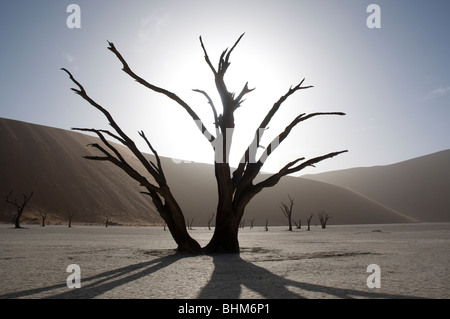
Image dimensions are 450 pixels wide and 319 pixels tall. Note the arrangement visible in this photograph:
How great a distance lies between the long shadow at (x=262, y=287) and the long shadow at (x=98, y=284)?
5.09 feet

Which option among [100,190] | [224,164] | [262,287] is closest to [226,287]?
[262,287]

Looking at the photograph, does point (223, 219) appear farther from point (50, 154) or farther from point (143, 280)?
point (50, 154)

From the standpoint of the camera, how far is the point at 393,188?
169250 mm

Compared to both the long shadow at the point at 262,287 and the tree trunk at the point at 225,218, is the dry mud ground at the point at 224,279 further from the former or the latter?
the tree trunk at the point at 225,218

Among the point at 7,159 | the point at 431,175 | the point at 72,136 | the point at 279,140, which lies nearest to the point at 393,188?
the point at 431,175

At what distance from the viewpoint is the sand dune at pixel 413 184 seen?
480 feet

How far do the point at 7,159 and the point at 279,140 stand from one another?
80.4 m

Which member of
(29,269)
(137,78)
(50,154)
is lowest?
(29,269)

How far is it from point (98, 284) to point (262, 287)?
285 cm

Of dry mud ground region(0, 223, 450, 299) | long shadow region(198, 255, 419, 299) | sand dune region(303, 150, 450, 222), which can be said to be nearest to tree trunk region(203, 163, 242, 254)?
dry mud ground region(0, 223, 450, 299)

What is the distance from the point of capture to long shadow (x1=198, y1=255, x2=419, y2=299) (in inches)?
209

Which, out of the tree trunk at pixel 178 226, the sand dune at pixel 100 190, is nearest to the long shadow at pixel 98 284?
the tree trunk at pixel 178 226
